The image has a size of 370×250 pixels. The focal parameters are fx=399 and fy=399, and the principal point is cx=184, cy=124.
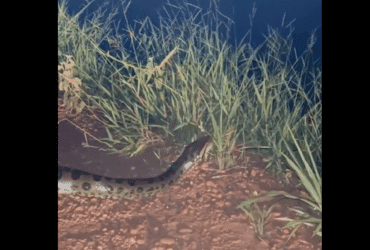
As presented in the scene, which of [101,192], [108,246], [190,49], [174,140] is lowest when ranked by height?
[108,246]

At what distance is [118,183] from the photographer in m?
2.77

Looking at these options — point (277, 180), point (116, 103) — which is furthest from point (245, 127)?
point (116, 103)

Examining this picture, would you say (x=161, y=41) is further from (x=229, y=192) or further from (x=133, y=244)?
(x=133, y=244)

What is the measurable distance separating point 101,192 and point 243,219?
1.00 metres

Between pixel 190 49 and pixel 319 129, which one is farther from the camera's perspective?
pixel 190 49

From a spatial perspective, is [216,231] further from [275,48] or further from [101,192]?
[275,48]

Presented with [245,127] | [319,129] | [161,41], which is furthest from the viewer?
A: [161,41]

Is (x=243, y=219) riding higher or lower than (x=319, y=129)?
lower

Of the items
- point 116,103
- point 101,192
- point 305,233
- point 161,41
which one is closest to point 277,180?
point 305,233

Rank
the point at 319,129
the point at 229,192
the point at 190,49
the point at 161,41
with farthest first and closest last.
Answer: the point at 161,41 < the point at 190,49 < the point at 319,129 < the point at 229,192

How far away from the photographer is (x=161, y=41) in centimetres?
391

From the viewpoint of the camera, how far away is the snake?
2754 mm

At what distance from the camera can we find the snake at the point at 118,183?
108 inches

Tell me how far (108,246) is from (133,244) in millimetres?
141
